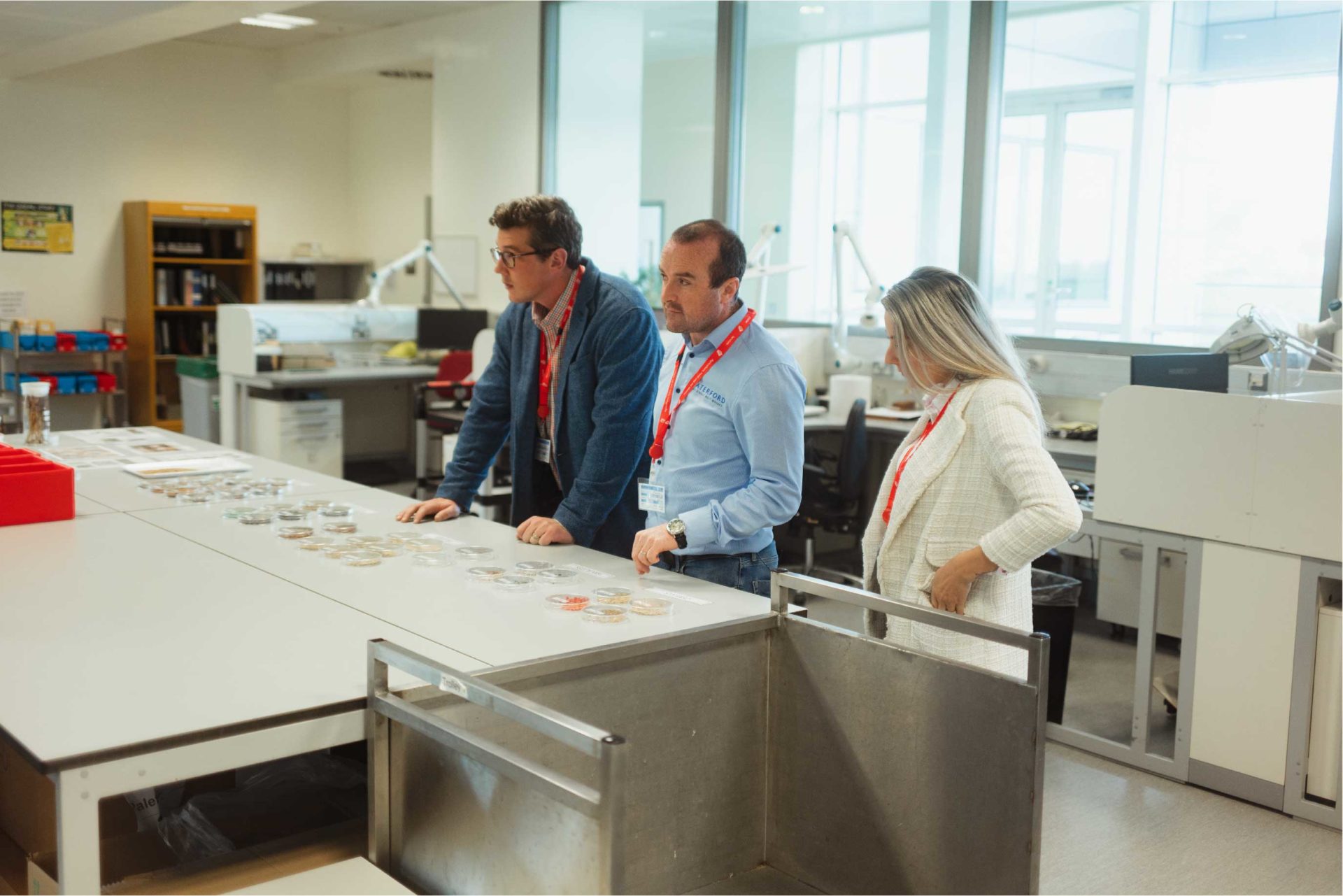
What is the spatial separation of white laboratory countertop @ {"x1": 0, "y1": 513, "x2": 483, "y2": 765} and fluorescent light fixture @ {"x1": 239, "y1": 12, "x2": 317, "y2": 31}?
6225 mm

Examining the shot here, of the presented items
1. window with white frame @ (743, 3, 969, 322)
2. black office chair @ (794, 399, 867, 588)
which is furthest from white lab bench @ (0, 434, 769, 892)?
window with white frame @ (743, 3, 969, 322)

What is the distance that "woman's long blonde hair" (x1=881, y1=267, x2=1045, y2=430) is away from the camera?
2.11 meters

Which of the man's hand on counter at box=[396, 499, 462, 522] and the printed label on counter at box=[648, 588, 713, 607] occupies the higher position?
the man's hand on counter at box=[396, 499, 462, 522]

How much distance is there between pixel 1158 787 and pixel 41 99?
829cm

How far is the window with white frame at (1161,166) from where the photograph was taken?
4.84m

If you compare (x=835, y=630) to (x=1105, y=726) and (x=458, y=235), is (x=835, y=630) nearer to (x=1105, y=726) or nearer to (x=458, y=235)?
(x=1105, y=726)

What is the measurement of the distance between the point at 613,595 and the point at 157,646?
2.38 feet

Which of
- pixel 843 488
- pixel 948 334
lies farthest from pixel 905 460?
pixel 843 488

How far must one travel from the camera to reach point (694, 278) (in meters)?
2.27

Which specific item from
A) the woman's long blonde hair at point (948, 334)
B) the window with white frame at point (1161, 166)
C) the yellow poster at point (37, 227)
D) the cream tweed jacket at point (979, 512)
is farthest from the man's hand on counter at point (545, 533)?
the yellow poster at point (37, 227)

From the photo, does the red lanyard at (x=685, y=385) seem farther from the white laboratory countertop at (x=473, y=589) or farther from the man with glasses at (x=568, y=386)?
the white laboratory countertop at (x=473, y=589)

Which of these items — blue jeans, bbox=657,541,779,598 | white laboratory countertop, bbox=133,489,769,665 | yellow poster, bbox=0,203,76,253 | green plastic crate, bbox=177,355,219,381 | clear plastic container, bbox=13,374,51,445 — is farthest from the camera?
yellow poster, bbox=0,203,76,253

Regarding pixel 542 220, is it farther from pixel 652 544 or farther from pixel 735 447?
pixel 652 544

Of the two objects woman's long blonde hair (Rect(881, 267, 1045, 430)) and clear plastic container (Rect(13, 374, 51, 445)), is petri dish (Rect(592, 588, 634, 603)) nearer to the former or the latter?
woman's long blonde hair (Rect(881, 267, 1045, 430))
